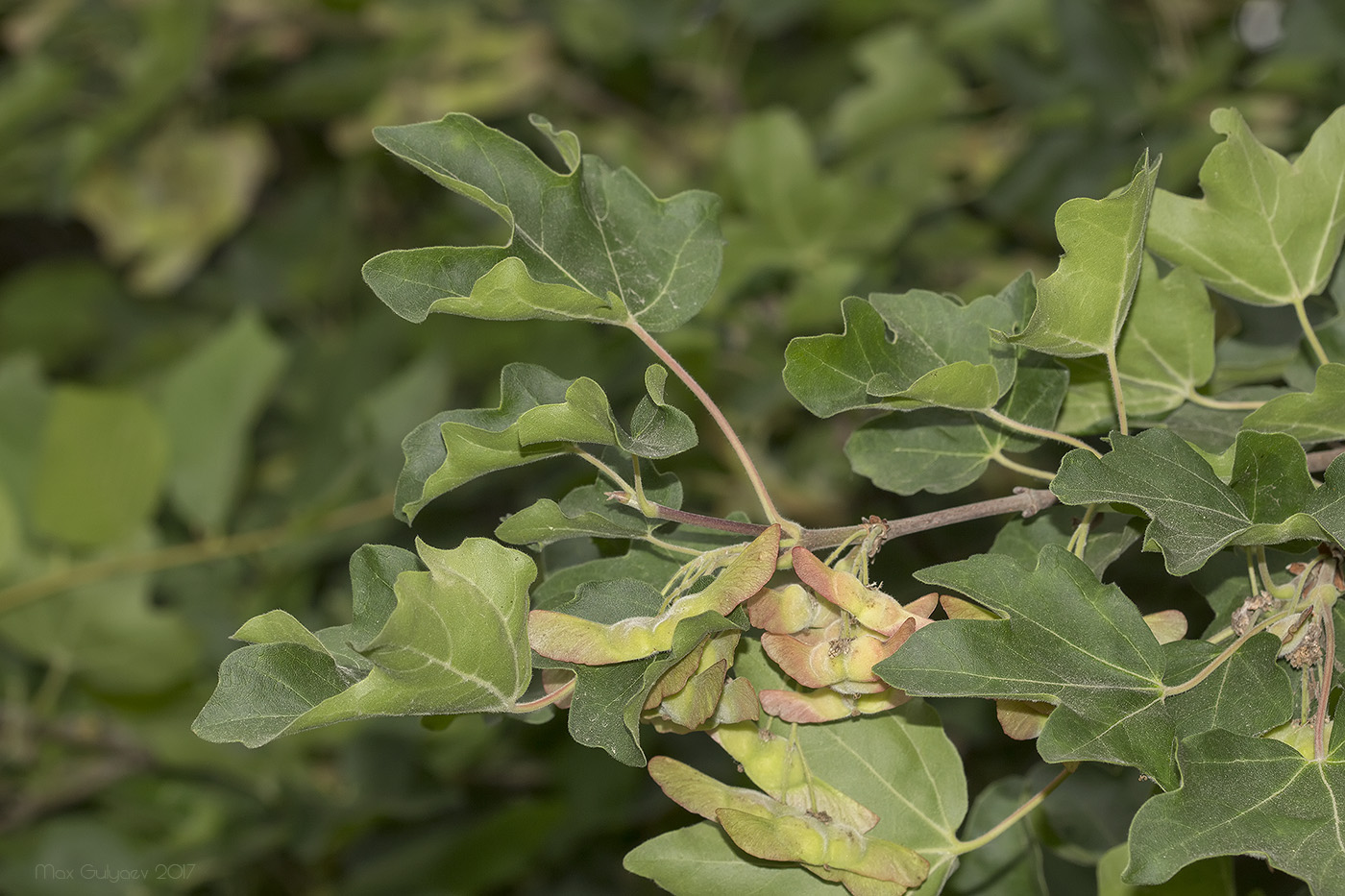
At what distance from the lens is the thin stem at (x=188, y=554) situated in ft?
3.82

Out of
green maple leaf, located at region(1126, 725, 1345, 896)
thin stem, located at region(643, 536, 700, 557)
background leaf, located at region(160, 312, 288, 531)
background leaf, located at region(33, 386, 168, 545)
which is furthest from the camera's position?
background leaf, located at region(160, 312, 288, 531)

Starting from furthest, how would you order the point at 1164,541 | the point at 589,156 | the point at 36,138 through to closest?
the point at 36,138 < the point at 589,156 < the point at 1164,541

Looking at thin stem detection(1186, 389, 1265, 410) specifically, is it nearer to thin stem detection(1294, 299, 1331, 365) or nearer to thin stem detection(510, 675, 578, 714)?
thin stem detection(1294, 299, 1331, 365)

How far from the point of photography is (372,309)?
65.2 inches

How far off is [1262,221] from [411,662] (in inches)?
17.3

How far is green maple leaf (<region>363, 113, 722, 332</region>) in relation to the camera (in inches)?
21.1

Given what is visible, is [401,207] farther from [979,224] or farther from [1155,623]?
[1155,623]

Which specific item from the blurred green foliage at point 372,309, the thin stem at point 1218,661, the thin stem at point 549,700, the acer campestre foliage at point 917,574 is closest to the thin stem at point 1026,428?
the acer campestre foliage at point 917,574

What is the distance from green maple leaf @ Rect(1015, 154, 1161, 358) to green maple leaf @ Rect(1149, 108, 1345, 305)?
0.08 meters

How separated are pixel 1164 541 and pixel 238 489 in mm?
1255

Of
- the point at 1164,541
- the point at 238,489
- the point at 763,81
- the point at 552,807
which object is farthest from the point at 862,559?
the point at 763,81

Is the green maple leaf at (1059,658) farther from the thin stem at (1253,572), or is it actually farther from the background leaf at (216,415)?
the background leaf at (216,415)

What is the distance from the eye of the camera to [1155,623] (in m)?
0.53

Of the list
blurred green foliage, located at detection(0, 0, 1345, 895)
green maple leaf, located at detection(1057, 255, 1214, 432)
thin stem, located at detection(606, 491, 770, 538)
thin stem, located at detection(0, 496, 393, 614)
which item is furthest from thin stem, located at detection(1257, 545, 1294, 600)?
thin stem, located at detection(0, 496, 393, 614)
